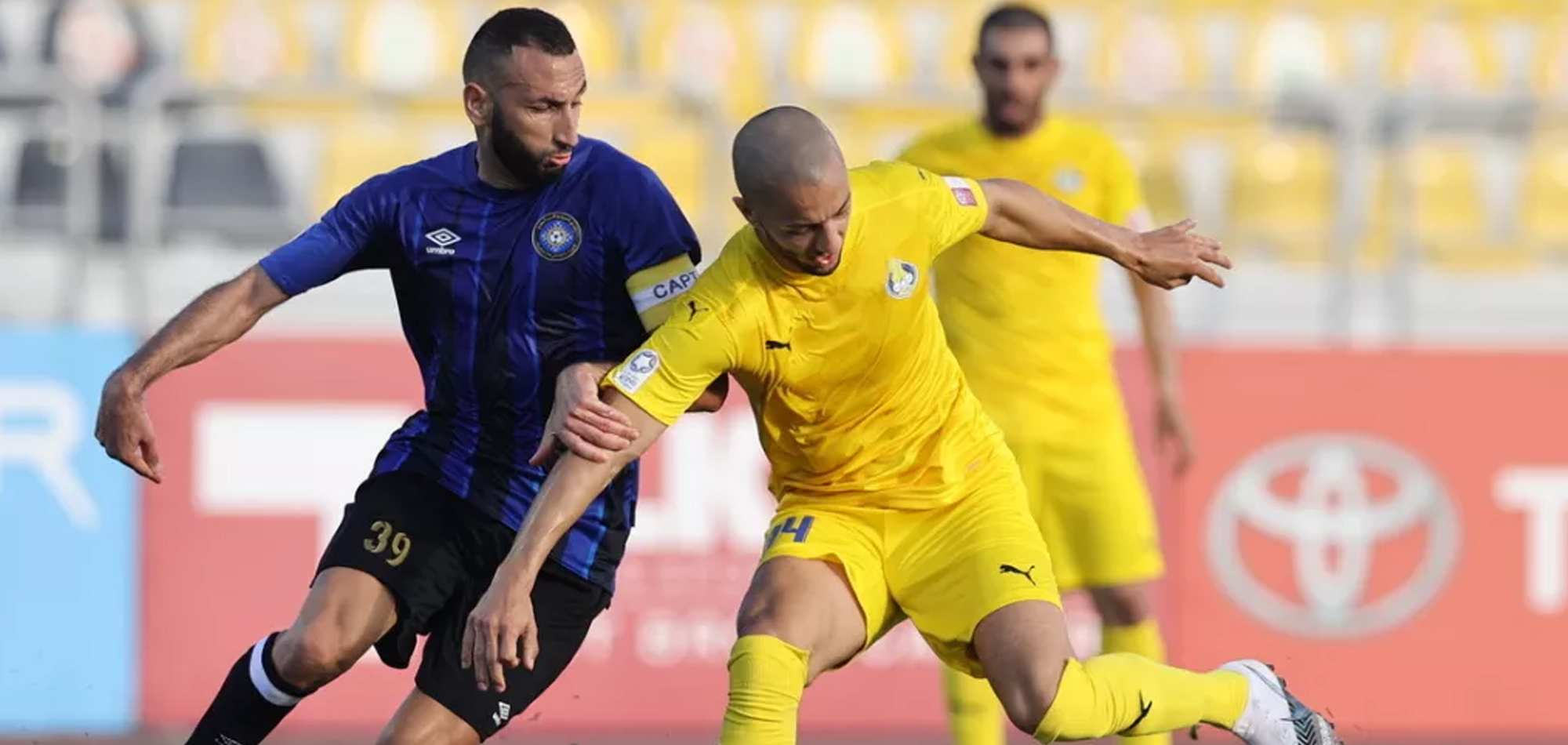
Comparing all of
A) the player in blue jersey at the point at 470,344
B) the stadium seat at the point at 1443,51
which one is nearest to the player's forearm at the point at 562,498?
the player in blue jersey at the point at 470,344

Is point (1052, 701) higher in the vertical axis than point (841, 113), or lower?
lower

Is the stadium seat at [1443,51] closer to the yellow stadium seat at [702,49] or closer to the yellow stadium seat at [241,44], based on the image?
the yellow stadium seat at [702,49]

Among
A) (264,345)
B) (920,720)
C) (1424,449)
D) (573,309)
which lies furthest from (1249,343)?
(573,309)

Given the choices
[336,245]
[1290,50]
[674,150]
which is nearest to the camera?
[336,245]

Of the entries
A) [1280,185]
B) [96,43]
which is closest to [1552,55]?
[1280,185]

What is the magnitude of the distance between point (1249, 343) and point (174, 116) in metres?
5.06

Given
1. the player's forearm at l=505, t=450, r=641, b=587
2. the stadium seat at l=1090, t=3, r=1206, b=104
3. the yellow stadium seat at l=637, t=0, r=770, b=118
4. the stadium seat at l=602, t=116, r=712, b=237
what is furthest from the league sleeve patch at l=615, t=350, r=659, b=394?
the stadium seat at l=1090, t=3, r=1206, b=104

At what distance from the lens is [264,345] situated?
9805 millimetres

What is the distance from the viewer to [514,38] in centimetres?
570

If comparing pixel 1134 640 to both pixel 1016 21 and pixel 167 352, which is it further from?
pixel 167 352

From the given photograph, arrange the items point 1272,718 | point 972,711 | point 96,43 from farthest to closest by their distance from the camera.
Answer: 1. point 96,43
2. point 972,711
3. point 1272,718

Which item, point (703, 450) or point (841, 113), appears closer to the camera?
point (703, 450)

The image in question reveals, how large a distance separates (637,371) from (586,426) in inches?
7.5

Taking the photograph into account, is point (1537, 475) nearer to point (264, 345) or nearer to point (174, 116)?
point (264, 345)
